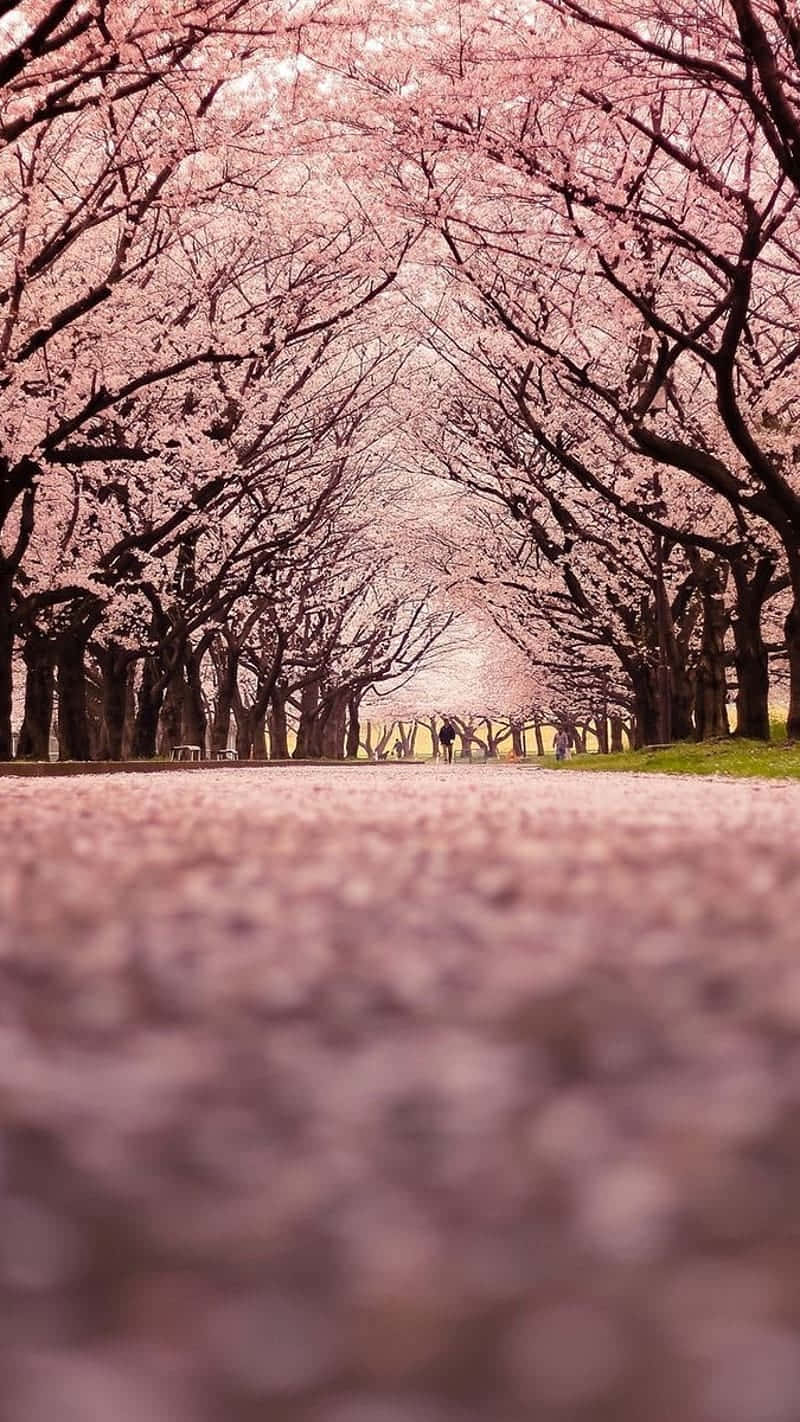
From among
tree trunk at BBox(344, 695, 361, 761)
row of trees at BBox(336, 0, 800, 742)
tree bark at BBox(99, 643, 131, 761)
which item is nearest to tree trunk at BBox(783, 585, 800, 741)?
row of trees at BBox(336, 0, 800, 742)

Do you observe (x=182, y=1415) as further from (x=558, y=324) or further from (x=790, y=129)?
(x=558, y=324)

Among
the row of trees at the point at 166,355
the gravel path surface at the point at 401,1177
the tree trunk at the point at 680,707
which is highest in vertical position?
the row of trees at the point at 166,355

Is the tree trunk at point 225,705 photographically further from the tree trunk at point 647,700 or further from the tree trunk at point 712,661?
the tree trunk at point 712,661

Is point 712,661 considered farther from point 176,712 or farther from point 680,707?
point 176,712

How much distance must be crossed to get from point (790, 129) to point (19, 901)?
12806 millimetres

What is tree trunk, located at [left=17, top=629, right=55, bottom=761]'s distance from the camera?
2919cm

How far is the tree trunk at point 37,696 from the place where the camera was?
29188 mm

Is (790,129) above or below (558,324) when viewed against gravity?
below

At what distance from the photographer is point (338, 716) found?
2313 inches

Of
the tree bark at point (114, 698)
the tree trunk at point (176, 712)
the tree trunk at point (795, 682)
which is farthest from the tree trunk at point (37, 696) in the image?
the tree trunk at point (795, 682)

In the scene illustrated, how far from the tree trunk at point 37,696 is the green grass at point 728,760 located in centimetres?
1278

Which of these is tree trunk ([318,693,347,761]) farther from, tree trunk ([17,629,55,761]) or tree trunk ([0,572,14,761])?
A: tree trunk ([0,572,14,761])

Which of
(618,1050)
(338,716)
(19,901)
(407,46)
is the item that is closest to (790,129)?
(407,46)

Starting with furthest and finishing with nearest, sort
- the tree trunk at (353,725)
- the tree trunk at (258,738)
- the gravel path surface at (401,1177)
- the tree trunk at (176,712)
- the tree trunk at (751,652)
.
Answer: the tree trunk at (353,725) → the tree trunk at (258,738) → the tree trunk at (176,712) → the tree trunk at (751,652) → the gravel path surface at (401,1177)
